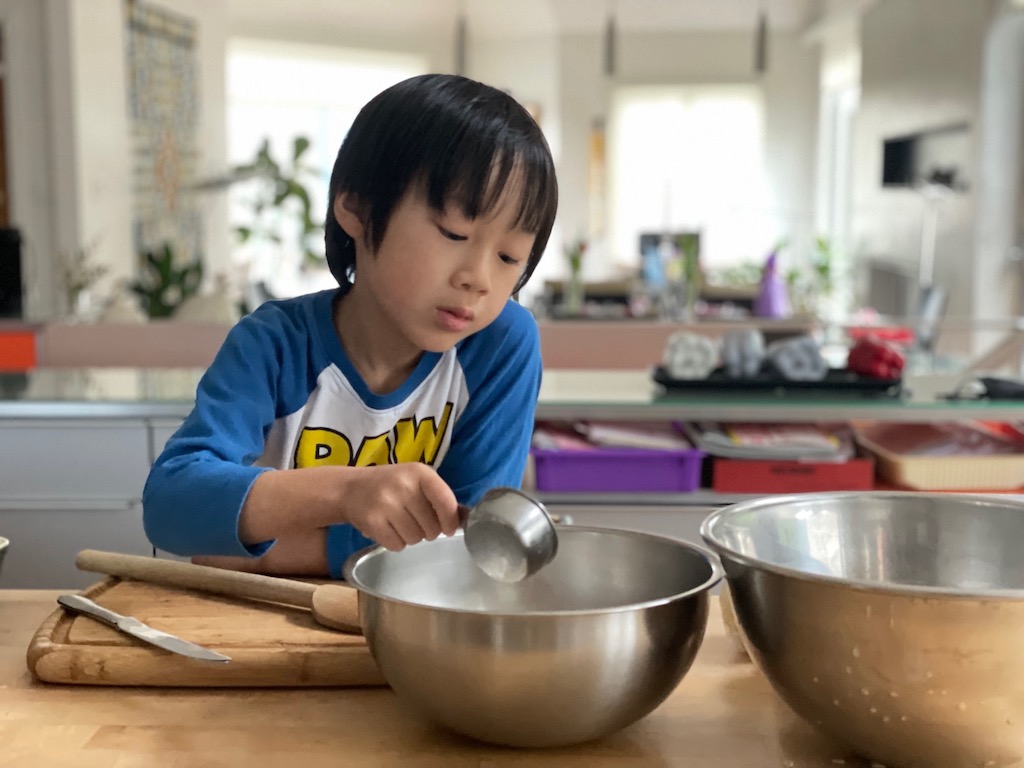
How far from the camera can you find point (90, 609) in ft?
2.77

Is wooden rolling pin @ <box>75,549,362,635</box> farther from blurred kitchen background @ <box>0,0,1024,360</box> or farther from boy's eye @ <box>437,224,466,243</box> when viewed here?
blurred kitchen background @ <box>0,0,1024,360</box>

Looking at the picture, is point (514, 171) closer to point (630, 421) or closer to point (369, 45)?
point (630, 421)

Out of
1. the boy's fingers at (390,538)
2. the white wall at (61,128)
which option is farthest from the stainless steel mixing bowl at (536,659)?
the white wall at (61,128)

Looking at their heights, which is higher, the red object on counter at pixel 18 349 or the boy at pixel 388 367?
the boy at pixel 388 367

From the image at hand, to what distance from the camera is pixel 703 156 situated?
10562mm

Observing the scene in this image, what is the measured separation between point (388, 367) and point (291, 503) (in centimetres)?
33

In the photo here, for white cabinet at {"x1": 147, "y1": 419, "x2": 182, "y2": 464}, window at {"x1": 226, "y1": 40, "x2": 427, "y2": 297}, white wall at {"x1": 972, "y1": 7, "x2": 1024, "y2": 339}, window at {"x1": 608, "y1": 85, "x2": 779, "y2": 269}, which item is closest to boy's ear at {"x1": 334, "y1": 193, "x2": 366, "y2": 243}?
white cabinet at {"x1": 147, "y1": 419, "x2": 182, "y2": 464}

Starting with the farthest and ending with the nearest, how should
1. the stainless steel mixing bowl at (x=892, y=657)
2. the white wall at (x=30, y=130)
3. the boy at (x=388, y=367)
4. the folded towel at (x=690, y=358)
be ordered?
the white wall at (x=30, y=130), the folded towel at (x=690, y=358), the boy at (x=388, y=367), the stainless steel mixing bowl at (x=892, y=657)

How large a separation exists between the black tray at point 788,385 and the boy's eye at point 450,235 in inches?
46.3

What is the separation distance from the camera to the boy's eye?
0.86 metres

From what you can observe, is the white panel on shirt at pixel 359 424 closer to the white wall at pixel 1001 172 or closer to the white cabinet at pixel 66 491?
the white cabinet at pixel 66 491

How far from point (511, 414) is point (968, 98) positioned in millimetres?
6090

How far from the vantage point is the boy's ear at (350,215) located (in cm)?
96

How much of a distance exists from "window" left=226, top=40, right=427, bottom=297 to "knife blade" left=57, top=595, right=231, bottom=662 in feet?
29.1
